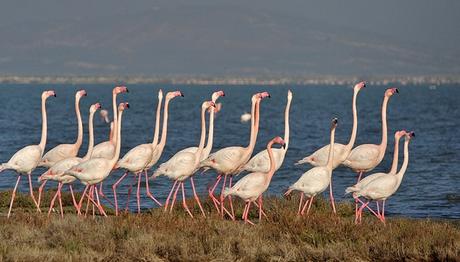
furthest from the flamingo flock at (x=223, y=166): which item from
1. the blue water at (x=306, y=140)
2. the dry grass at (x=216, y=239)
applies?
the blue water at (x=306, y=140)

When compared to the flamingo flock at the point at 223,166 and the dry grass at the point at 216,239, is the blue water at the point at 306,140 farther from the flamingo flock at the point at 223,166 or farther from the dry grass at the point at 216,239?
the dry grass at the point at 216,239

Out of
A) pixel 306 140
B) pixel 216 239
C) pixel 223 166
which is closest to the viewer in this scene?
pixel 216 239

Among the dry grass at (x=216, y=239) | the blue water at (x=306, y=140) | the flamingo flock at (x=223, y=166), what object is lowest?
the blue water at (x=306, y=140)

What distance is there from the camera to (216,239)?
13.5 meters

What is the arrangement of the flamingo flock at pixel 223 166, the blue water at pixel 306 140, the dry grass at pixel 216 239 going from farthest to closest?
1. the blue water at pixel 306 140
2. the flamingo flock at pixel 223 166
3. the dry grass at pixel 216 239

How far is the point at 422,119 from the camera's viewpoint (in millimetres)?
71938

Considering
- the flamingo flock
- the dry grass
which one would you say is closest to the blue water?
the flamingo flock

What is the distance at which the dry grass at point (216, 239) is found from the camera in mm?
12773

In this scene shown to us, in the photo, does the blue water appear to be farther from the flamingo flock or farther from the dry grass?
the dry grass

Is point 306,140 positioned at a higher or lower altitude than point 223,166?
lower

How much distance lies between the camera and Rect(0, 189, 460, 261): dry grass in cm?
1277

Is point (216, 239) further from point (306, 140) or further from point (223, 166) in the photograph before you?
point (306, 140)

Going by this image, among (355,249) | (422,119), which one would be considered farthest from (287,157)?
(422,119)

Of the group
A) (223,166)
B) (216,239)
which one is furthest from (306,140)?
(216,239)
